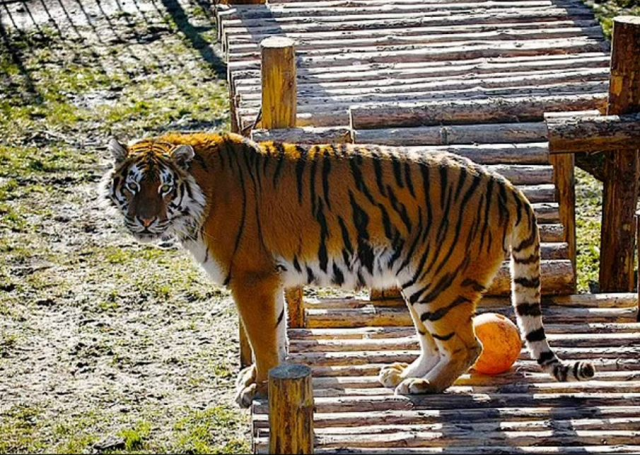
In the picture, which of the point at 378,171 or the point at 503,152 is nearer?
the point at 378,171

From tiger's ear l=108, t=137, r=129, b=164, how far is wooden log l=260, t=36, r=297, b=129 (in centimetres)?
121

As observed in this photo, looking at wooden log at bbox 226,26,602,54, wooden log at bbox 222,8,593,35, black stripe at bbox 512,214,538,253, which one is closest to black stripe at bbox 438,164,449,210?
black stripe at bbox 512,214,538,253

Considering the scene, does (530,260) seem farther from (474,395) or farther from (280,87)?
(280,87)

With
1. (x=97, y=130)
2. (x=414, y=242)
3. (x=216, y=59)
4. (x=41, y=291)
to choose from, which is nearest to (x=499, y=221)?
(x=414, y=242)

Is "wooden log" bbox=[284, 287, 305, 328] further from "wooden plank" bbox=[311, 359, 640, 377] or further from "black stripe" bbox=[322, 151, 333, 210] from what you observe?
"black stripe" bbox=[322, 151, 333, 210]

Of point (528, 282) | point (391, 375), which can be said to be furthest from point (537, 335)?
point (391, 375)

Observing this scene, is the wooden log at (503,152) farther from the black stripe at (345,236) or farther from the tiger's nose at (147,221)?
the tiger's nose at (147,221)

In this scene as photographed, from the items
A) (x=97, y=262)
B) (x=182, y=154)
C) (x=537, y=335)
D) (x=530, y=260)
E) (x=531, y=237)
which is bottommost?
(x=97, y=262)

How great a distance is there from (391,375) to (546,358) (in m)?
0.69

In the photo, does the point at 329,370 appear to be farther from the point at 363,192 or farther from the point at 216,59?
the point at 216,59

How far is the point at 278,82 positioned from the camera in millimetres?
7375

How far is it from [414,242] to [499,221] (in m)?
0.37

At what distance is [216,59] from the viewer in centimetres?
1215

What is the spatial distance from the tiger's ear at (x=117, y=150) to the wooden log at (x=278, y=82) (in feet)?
3.97
